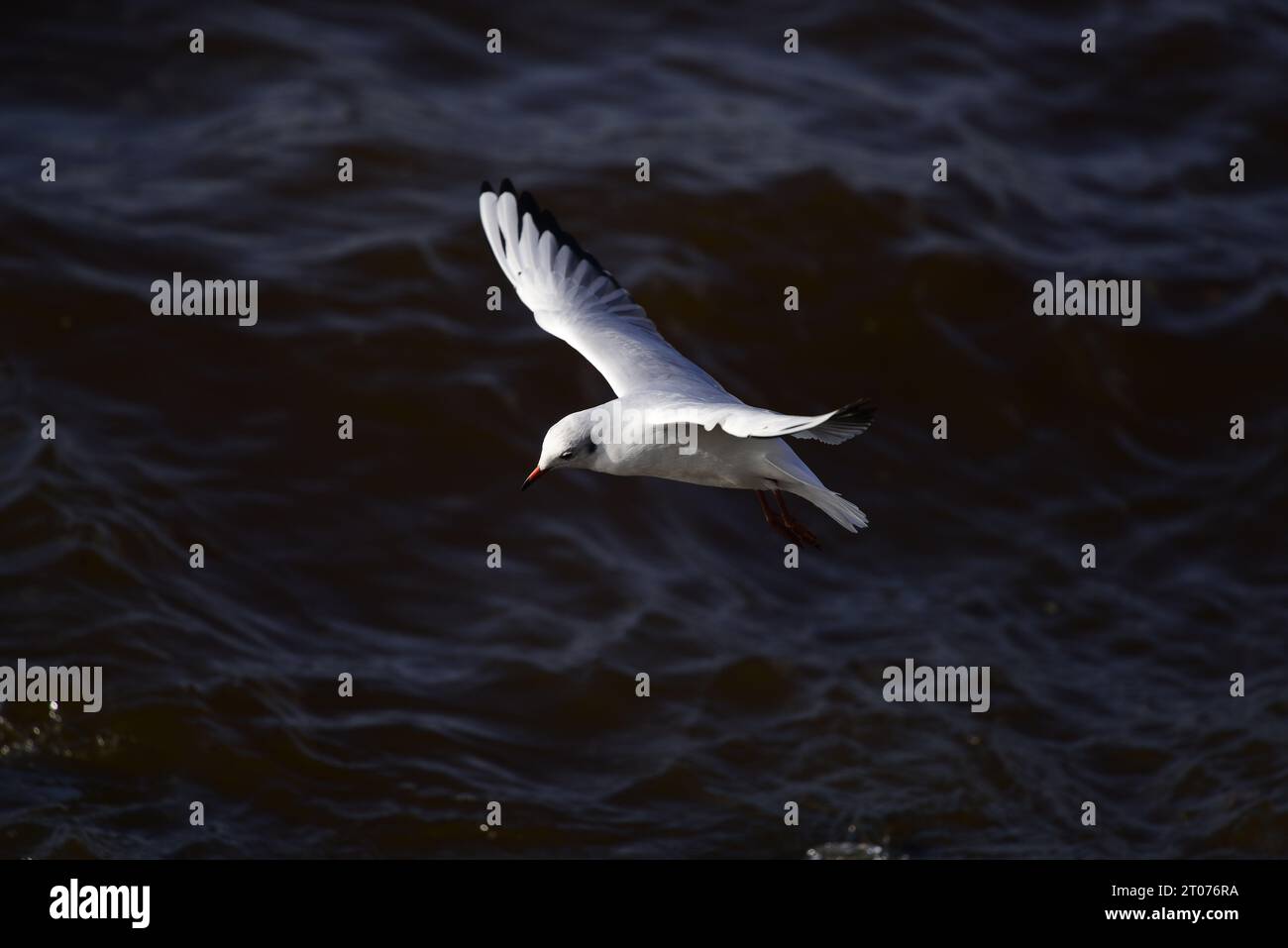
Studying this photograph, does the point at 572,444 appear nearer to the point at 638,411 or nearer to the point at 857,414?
the point at 638,411

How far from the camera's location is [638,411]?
6.09m

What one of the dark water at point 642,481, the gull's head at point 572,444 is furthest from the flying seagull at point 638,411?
the dark water at point 642,481

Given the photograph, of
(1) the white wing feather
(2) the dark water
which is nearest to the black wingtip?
(1) the white wing feather

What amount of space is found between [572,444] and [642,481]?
4.16 metres

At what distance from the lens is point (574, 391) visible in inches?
417

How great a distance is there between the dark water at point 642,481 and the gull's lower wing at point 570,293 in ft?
7.64

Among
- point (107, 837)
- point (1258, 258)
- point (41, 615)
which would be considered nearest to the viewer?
point (107, 837)

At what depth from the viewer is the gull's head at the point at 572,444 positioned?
6.12 metres

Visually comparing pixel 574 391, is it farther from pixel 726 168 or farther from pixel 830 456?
pixel 726 168

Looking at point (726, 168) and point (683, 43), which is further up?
point (683, 43)

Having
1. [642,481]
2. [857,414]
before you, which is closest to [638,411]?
[857,414]

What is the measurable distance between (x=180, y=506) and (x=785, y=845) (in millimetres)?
3871

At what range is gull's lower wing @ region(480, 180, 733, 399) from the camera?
22.9ft

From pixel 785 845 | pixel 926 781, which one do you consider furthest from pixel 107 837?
pixel 926 781
